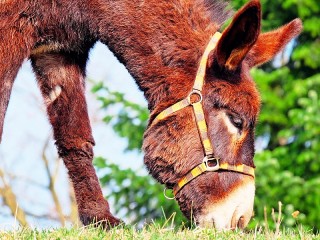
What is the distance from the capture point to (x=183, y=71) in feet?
18.7

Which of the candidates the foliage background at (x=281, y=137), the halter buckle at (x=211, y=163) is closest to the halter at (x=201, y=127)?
the halter buckle at (x=211, y=163)

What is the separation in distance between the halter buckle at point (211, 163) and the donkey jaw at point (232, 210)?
208 millimetres

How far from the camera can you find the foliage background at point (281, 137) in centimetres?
1072

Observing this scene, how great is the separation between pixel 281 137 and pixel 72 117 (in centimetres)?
592

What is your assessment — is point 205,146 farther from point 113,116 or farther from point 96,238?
point 113,116

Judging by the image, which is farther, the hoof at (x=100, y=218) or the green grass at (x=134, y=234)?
the hoof at (x=100, y=218)

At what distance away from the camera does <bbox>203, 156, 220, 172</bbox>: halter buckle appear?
5.47 metres

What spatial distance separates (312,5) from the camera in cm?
1166

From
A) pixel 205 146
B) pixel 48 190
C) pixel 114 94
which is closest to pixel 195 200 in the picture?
pixel 205 146

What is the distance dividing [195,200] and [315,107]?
5.19 metres

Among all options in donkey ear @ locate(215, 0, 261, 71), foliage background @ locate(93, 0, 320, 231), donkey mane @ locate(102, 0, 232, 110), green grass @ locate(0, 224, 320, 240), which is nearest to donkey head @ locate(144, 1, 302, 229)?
donkey ear @ locate(215, 0, 261, 71)

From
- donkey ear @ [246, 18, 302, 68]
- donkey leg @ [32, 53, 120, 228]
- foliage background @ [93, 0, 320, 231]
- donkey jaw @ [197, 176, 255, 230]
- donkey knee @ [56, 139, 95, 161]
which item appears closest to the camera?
donkey jaw @ [197, 176, 255, 230]

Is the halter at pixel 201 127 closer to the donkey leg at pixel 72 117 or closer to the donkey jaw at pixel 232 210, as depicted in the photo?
the donkey jaw at pixel 232 210

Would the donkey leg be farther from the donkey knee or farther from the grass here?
the grass
